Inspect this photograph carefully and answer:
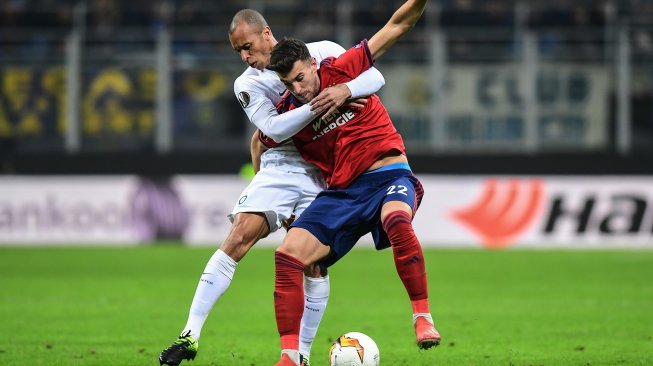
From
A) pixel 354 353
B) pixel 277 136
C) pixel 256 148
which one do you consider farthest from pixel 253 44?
pixel 354 353

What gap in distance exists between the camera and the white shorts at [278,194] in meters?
7.07

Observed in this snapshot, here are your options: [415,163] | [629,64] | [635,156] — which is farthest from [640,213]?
[415,163]

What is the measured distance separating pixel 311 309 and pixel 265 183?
861 mm

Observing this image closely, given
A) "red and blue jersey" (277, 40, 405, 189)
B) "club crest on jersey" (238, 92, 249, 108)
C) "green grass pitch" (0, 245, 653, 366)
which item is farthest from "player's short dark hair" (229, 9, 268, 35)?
"green grass pitch" (0, 245, 653, 366)

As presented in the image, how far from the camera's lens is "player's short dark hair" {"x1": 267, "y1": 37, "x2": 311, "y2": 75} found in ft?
20.5

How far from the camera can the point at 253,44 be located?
22.7 feet

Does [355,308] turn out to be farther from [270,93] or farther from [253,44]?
[253,44]

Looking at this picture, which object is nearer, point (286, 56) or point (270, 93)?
point (286, 56)

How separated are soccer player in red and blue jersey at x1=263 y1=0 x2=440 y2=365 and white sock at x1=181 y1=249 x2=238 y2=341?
57 cm

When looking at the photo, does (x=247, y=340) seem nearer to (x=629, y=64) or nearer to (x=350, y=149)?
(x=350, y=149)

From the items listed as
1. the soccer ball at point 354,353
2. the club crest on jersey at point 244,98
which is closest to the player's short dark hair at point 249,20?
the club crest on jersey at point 244,98

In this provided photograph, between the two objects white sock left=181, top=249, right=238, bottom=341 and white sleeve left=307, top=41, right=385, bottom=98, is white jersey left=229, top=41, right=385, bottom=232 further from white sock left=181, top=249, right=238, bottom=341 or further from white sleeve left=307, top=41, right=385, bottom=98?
white sock left=181, top=249, right=238, bottom=341

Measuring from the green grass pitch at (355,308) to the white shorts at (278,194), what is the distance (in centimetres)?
102

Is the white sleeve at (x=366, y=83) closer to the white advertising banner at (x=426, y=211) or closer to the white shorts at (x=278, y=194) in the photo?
the white shorts at (x=278, y=194)
